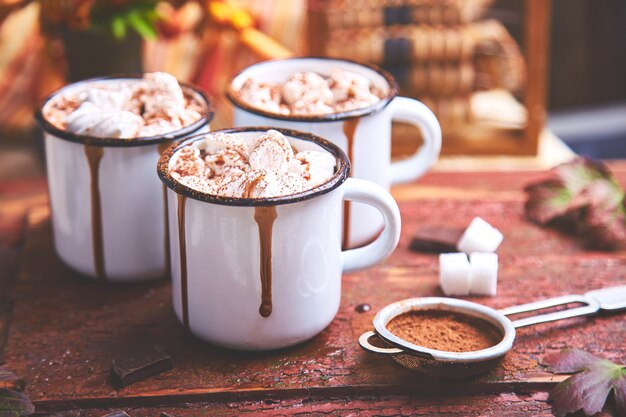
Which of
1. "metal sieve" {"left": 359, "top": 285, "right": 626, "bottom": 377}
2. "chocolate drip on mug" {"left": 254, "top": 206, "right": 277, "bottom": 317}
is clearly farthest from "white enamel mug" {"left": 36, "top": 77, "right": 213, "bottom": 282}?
"metal sieve" {"left": 359, "top": 285, "right": 626, "bottom": 377}

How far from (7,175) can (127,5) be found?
1.09 metres

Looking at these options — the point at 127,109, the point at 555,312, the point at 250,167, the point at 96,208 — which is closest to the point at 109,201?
the point at 96,208

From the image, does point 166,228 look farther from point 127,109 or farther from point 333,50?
point 333,50

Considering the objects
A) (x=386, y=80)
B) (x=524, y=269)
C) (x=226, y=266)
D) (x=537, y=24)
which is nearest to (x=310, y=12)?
(x=537, y=24)

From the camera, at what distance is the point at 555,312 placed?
1.26 metres

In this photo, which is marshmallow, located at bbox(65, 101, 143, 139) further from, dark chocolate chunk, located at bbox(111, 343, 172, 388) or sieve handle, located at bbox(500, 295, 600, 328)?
sieve handle, located at bbox(500, 295, 600, 328)

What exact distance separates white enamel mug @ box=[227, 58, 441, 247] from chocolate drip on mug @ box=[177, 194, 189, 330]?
0.83 ft

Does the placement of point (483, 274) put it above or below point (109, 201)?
below

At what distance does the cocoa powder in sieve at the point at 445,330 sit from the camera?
3.70ft

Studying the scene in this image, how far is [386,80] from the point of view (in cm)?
143

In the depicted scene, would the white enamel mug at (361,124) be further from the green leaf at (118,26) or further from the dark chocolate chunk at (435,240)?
the green leaf at (118,26)

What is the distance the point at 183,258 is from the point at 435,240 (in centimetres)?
46

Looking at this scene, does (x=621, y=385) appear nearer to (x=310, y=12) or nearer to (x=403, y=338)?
(x=403, y=338)

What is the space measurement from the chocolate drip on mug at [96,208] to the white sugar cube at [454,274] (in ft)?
1.60
